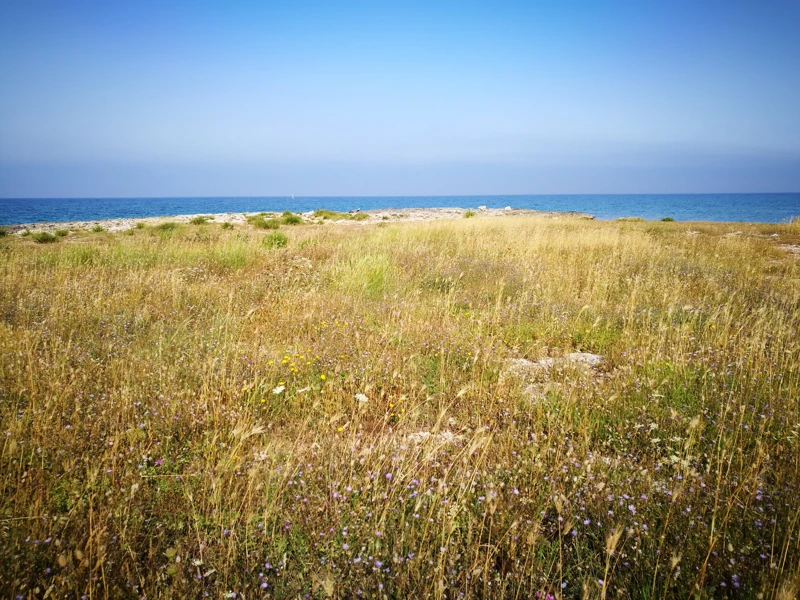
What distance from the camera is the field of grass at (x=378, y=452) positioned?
183 cm

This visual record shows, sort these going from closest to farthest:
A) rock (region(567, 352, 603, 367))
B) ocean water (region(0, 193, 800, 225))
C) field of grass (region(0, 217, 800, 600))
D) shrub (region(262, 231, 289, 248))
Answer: field of grass (region(0, 217, 800, 600)) < rock (region(567, 352, 603, 367)) < shrub (region(262, 231, 289, 248)) < ocean water (region(0, 193, 800, 225))

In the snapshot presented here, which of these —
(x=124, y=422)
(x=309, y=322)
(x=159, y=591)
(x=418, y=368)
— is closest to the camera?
(x=159, y=591)

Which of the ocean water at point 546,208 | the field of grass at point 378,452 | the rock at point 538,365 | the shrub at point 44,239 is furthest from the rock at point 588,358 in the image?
the ocean water at point 546,208

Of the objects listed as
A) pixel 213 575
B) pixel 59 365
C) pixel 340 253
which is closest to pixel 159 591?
pixel 213 575

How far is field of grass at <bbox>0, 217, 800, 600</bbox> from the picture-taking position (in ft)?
5.99

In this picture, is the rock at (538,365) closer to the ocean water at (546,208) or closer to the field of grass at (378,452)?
the field of grass at (378,452)

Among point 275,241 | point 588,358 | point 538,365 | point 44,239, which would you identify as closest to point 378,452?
point 538,365

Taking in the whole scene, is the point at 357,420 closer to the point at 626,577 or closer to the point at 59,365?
the point at 626,577

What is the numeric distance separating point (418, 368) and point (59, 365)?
3.32 metres

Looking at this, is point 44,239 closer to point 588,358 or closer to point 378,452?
point 378,452

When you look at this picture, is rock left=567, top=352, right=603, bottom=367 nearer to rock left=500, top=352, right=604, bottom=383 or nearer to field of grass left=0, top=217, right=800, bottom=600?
rock left=500, top=352, right=604, bottom=383

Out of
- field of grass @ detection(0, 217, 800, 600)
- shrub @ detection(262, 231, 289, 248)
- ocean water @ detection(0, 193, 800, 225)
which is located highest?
ocean water @ detection(0, 193, 800, 225)

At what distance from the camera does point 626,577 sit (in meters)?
1.85

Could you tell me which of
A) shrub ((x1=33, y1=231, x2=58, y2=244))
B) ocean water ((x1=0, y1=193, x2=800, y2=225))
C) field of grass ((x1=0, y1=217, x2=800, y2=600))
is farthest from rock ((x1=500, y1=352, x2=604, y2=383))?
ocean water ((x1=0, y1=193, x2=800, y2=225))
